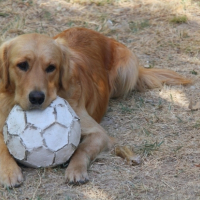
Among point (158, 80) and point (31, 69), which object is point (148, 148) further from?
point (158, 80)

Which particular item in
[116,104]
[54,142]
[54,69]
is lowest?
[116,104]

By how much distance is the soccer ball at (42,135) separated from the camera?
375cm

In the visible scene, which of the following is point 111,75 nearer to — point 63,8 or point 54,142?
point 54,142

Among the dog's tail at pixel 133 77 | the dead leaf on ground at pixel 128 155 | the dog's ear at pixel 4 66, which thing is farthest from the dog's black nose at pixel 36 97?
the dog's tail at pixel 133 77

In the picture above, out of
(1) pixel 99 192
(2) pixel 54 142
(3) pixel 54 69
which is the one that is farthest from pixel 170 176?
(3) pixel 54 69

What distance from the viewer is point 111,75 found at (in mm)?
5770

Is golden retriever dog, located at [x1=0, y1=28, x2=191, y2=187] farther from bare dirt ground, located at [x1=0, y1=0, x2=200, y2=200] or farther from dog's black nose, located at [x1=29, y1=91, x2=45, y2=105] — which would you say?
bare dirt ground, located at [x1=0, y1=0, x2=200, y2=200]

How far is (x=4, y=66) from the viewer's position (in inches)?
161

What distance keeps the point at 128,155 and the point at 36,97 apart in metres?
1.05

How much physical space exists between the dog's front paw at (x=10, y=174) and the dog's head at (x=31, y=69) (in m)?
0.49

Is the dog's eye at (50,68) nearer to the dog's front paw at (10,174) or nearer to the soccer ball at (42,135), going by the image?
the soccer ball at (42,135)

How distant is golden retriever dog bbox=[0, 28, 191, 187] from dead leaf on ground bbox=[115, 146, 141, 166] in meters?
0.15

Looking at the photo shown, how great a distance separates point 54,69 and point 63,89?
32 centimetres

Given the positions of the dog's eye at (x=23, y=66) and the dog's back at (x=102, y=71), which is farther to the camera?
the dog's back at (x=102, y=71)
